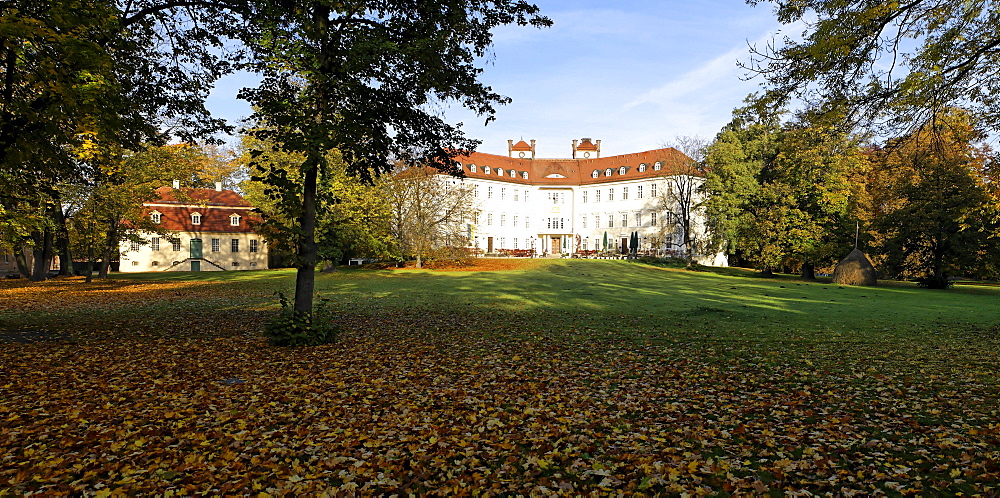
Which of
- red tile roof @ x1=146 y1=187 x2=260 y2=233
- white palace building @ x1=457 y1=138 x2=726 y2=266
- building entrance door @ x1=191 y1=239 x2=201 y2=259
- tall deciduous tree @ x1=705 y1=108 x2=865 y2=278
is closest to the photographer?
tall deciduous tree @ x1=705 y1=108 x2=865 y2=278

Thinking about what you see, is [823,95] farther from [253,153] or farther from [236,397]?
[236,397]

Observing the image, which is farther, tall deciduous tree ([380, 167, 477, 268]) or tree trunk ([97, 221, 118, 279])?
tall deciduous tree ([380, 167, 477, 268])

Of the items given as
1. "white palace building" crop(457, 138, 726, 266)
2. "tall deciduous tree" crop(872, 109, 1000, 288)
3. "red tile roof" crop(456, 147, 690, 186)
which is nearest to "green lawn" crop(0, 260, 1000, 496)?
"tall deciduous tree" crop(872, 109, 1000, 288)

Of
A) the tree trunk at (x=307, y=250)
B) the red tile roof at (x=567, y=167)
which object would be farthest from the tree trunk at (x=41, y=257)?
the red tile roof at (x=567, y=167)

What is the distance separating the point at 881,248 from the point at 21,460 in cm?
3893

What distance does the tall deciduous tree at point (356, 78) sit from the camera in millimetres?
8477

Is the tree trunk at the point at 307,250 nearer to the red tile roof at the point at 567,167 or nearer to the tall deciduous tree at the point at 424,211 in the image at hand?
the tall deciduous tree at the point at 424,211

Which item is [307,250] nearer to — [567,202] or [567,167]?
[567,202]

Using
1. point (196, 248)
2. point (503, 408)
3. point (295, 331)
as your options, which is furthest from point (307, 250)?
point (196, 248)

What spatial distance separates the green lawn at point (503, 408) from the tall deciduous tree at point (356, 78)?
301 centimetres

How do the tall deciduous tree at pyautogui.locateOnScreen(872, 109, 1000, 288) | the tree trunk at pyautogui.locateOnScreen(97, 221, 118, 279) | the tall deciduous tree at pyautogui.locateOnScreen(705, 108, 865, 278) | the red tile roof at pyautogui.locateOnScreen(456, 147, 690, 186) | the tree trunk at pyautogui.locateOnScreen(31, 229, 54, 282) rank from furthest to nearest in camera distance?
the red tile roof at pyautogui.locateOnScreen(456, 147, 690, 186), the tall deciduous tree at pyautogui.locateOnScreen(705, 108, 865, 278), the tall deciduous tree at pyautogui.locateOnScreen(872, 109, 1000, 288), the tree trunk at pyautogui.locateOnScreen(31, 229, 54, 282), the tree trunk at pyautogui.locateOnScreen(97, 221, 118, 279)

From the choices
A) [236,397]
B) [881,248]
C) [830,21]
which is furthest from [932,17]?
[881,248]

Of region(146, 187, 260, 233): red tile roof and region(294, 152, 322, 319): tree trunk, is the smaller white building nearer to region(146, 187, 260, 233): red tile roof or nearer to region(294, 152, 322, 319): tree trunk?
region(146, 187, 260, 233): red tile roof

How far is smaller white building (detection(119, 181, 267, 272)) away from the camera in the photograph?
4419 cm
